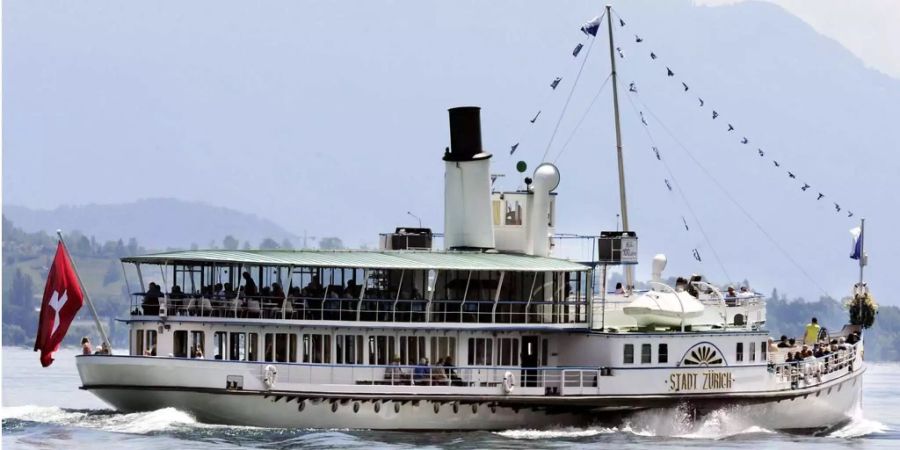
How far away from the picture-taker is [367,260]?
4669 cm

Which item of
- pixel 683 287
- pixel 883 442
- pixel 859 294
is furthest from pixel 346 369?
pixel 859 294

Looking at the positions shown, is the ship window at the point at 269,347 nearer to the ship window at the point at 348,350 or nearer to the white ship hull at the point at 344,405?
the white ship hull at the point at 344,405

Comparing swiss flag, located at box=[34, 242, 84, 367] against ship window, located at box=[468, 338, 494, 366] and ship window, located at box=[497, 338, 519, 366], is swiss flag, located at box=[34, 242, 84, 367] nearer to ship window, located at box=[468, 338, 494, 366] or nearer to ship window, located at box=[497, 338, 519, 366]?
ship window, located at box=[468, 338, 494, 366]

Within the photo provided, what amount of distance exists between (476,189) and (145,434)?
40.5 feet

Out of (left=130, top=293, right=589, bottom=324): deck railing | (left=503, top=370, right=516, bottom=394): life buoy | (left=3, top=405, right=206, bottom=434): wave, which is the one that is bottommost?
(left=3, top=405, right=206, bottom=434): wave

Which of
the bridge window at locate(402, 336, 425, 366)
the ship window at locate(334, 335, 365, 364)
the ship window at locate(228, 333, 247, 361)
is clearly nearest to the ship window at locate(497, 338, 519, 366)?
the bridge window at locate(402, 336, 425, 366)

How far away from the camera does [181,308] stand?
46.6m

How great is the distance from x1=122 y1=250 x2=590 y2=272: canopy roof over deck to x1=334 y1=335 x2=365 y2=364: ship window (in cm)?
203

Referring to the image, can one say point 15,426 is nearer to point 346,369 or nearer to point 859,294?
point 346,369

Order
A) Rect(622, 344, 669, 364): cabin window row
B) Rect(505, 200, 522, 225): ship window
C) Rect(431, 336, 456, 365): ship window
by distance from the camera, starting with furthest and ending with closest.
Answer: Rect(505, 200, 522, 225): ship window → Rect(622, 344, 669, 364): cabin window row → Rect(431, 336, 456, 365): ship window

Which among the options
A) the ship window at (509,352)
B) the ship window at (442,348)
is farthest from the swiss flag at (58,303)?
the ship window at (509,352)

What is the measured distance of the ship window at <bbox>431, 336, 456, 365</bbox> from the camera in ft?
157

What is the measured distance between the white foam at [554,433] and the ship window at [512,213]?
24.5 ft

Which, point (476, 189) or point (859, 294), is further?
point (859, 294)
